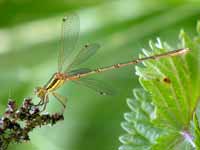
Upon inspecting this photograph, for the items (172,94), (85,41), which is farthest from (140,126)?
(85,41)

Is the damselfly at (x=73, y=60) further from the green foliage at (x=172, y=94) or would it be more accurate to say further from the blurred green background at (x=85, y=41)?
the blurred green background at (x=85, y=41)

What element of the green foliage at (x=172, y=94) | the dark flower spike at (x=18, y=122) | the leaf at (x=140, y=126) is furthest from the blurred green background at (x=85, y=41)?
the dark flower spike at (x=18, y=122)

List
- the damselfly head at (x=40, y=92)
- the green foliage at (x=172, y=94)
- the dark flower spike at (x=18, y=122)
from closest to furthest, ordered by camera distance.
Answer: the dark flower spike at (x=18, y=122) < the green foliage at (x=172, y=94) < the damselfly head at (x=40, y=92)

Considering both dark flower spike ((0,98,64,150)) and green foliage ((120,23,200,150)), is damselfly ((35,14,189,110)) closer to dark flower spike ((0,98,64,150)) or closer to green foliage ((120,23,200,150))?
green foliage ((120,23,200,150))

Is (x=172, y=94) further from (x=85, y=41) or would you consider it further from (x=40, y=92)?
(x=85, y=41)

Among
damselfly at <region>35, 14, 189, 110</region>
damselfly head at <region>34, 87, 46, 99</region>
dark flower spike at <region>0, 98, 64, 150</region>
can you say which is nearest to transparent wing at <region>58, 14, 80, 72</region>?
damselfly at <region>35, 14, 189, 110</region>

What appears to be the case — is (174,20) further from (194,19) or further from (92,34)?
(92,34)
